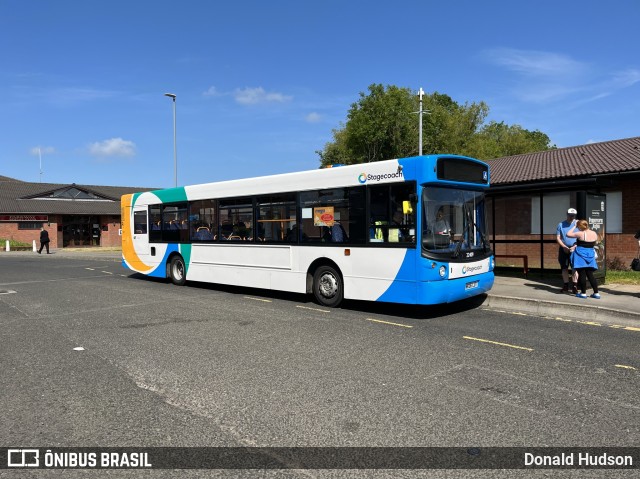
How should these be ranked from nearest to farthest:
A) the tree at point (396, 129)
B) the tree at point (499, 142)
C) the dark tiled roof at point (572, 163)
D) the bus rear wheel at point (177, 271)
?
1. the bus rear wheel at point (177, 271)
2. the dark tiled roof at point (572, 163)
3. the tree at point (396, 129)
4. the tree at point (499, 142)

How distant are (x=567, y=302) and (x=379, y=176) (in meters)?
4.32

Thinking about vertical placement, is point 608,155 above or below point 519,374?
above

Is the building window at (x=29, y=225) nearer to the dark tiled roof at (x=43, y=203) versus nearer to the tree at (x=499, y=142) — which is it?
the dark tiled roof at (x=43, y=203)

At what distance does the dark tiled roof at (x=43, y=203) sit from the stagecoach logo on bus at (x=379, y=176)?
1604 inches

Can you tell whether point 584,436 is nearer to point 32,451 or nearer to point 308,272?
point 32,451

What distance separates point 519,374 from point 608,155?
54.8ft

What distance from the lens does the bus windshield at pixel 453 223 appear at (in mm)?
8055

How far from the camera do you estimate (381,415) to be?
412cm

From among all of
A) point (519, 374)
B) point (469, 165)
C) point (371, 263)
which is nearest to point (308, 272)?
point (371, 263)

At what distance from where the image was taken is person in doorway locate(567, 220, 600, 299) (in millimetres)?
9781

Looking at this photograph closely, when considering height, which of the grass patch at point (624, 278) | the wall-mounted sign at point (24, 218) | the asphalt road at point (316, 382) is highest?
the wall-mounted sign at point (24, 218)

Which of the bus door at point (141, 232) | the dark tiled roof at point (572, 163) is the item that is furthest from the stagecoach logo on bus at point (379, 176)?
the dark tiled roof at point (572, 163)

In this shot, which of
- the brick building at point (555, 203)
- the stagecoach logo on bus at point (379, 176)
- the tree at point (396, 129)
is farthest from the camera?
the tree at point (396, 129)

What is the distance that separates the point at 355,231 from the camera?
902cm
